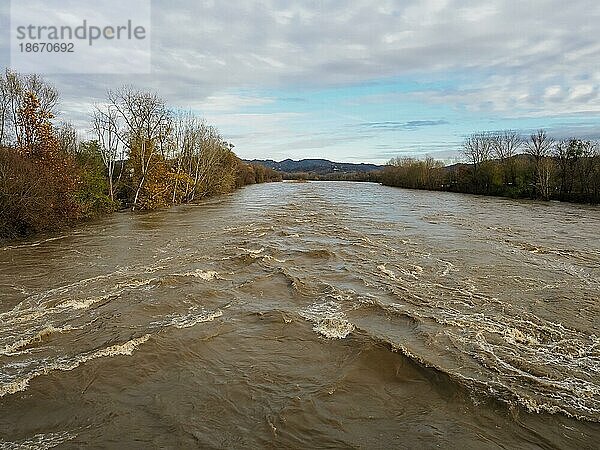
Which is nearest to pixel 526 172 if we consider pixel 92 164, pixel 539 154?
pixel 539 154

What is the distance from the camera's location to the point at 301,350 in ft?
22.4

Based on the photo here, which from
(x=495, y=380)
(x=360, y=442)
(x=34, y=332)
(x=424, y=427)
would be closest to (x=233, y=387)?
(x=360, y=442)

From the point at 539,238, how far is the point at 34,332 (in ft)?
57.3

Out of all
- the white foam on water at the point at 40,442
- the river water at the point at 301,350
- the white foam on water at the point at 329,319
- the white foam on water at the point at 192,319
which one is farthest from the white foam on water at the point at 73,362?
the white foam on water at the point at 329,319

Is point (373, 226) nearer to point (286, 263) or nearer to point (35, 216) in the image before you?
point (286, 263)

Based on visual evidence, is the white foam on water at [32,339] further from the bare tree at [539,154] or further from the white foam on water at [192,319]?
the bare tree at [539,154]

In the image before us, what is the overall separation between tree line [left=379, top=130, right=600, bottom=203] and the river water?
99.9 ft

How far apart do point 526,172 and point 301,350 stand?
47.3 meters

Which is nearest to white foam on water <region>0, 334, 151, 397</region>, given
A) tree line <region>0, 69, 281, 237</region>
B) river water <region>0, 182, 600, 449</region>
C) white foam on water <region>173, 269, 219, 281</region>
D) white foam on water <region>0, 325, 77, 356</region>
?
river water <region>0, 182, 600, 449</region>

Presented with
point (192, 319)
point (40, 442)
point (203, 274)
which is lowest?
point (40, 442)

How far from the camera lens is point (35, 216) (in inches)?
696

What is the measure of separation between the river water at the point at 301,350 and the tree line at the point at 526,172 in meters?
30.4

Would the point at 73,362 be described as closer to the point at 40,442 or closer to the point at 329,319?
the point at 40,442

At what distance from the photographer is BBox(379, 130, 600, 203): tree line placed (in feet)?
128
